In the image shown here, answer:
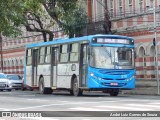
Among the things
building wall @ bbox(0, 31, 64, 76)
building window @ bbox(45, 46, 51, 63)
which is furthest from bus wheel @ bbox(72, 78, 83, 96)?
building wall @ bbox(0, 31, 64, 76)

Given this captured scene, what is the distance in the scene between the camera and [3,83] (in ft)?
156

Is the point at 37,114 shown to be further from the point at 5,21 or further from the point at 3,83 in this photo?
the point at 3,83

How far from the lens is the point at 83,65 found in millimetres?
31141

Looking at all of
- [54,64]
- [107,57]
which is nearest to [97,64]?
[107,57]

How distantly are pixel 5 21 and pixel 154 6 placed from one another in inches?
565

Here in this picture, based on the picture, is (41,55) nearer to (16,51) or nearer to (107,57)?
(107,57)

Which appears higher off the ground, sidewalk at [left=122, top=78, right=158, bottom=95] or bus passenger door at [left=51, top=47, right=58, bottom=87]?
bus passenger door at [left=51, top=47, right=58, bottom=87]

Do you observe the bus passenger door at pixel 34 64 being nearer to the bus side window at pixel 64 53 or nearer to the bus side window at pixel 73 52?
the bus side window at pixel 64 53

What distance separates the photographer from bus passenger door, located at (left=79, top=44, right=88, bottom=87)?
101 ft

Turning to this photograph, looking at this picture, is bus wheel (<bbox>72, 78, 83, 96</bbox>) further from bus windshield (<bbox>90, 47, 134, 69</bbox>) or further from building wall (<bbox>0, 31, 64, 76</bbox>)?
building wall (<bbox>0, 31, 64, 76</bbox>)

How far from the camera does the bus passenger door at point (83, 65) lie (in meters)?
30.9

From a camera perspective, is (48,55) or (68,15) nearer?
(48,55)

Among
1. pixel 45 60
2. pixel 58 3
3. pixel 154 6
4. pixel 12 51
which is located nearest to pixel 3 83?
pixel 58 3

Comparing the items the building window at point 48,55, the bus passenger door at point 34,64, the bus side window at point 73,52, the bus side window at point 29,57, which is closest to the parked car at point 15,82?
the bus side window at point 29,57
